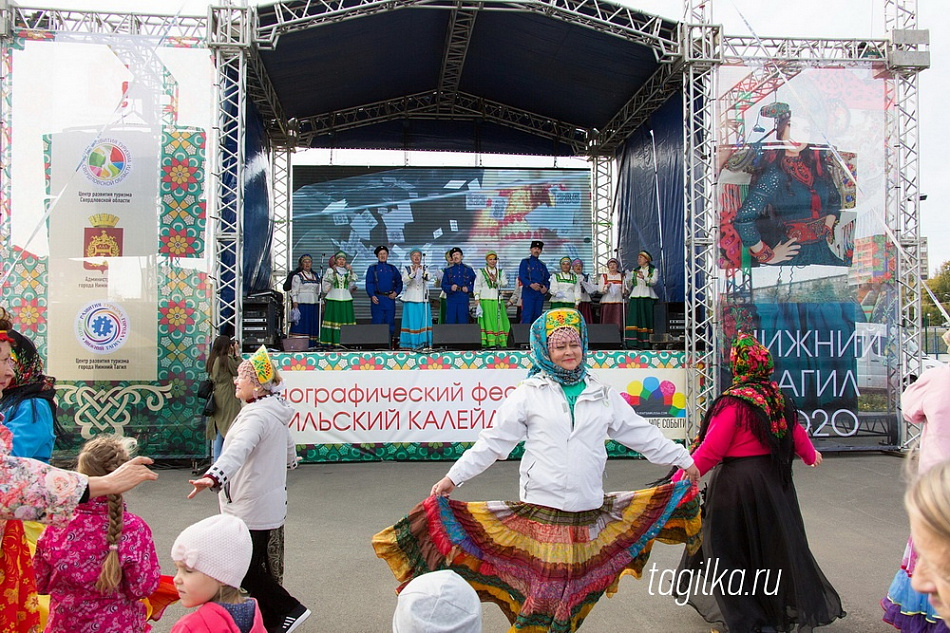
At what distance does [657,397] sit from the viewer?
9.45 metres

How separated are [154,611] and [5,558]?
2.67 ft

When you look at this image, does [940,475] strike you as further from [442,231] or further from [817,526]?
[442,231]

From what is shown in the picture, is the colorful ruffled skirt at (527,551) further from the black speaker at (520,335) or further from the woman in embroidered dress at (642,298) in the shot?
the woman in embroidered dress at (642,298)

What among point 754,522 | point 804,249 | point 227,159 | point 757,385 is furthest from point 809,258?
point 227,159

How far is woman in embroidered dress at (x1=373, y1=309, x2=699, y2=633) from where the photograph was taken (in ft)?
9.95

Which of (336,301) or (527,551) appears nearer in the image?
(527,551)

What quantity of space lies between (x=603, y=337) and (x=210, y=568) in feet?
28.5

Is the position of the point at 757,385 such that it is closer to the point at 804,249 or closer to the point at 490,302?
the point at 804,249

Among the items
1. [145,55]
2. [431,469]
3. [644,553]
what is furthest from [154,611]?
[145,55]

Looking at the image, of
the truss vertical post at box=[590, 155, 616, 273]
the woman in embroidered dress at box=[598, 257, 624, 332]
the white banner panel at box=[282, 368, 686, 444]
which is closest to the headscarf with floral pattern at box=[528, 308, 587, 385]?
the white banner panel at box=[282, 368, 686, 444]

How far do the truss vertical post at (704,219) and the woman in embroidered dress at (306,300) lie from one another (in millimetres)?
5929

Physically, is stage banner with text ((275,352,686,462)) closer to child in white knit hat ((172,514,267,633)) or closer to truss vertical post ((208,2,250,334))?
truss vertical post ((208,2,250,334))

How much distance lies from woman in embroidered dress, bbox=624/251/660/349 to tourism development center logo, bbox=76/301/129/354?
7389 mm

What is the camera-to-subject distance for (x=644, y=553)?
129 inches
